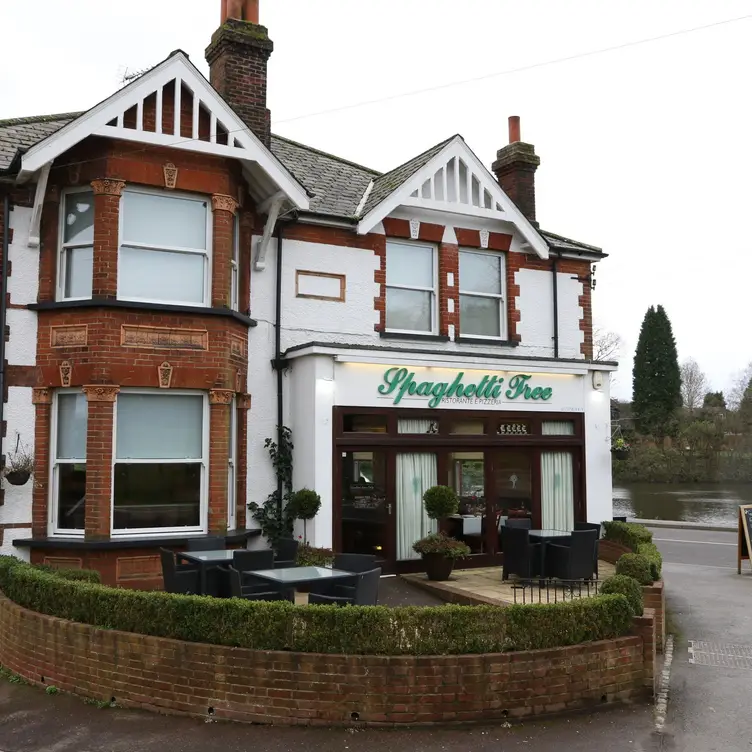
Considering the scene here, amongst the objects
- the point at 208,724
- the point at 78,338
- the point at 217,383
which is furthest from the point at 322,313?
the point at 208,724

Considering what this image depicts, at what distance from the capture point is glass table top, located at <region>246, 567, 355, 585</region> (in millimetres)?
8227

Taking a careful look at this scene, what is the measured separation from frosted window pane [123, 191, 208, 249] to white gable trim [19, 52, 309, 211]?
2.76 feet

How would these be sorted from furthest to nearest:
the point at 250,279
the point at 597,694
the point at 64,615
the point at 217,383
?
1. the point at 250,279
2. the point at 217,383
3. the point at 64,615
4. the point at 597,694

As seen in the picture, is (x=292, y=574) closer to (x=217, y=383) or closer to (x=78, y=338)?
(x=217, y=383)

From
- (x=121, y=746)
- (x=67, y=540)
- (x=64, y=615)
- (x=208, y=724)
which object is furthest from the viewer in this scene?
(x=67, y=540)

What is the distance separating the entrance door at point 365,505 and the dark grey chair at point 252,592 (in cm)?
409

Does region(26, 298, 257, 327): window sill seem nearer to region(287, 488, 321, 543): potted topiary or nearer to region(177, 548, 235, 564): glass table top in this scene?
region(287, 488, 321, 543): potted topiary

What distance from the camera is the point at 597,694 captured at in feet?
23.7

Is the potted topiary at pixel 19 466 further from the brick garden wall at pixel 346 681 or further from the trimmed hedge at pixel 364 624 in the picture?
the brick garden wall at pixel 346 681

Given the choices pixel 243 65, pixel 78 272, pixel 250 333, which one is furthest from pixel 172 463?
pixel 243 65

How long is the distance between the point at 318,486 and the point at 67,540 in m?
3.73

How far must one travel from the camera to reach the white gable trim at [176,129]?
35.2ft

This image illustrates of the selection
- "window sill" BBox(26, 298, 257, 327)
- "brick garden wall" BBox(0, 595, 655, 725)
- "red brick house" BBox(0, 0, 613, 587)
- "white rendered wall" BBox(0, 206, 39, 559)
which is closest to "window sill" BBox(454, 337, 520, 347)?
"red brick house" BBox(0, 0, 613, 587)

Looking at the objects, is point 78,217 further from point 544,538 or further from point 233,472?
point 544,538
